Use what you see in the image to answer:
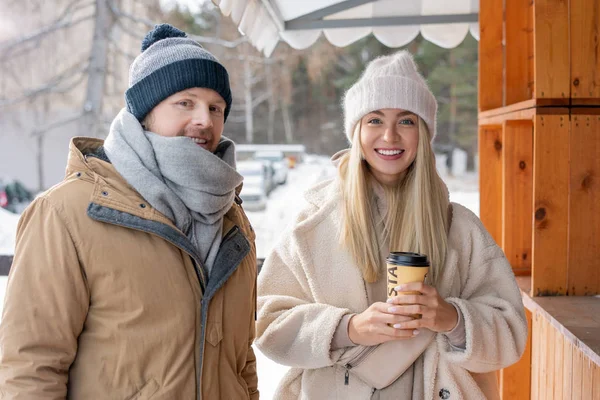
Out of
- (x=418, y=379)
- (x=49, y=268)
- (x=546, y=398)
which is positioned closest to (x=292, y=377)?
(x=418, y=379)

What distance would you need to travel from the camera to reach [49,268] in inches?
45.5

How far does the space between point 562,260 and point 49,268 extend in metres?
1.91

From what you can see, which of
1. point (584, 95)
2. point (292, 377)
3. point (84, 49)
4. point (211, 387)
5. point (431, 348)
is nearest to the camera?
point (211, 387)

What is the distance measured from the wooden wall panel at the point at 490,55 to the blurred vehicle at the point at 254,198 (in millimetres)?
6298

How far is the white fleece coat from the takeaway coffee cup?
25cm

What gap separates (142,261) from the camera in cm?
124

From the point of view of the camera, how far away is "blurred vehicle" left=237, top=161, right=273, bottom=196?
368 inches

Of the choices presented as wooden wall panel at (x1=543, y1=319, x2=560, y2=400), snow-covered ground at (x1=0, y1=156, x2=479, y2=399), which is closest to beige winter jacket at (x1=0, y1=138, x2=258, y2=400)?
wooden wall panel at (x1=543, y1=319, x2=560, y2=400)

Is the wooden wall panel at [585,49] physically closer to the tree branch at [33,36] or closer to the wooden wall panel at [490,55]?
the wooden wall panel at [490,55]

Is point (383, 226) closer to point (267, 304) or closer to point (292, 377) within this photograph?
point (267, 304)

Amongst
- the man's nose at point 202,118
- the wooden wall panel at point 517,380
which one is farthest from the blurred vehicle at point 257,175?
the man's nose at point 202,118

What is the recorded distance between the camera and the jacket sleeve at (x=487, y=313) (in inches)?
63.7

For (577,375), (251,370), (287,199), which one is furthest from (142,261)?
(287,199)

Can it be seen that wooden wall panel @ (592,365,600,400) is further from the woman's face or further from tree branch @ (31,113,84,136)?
tree branch @ (31,113,84,136)
